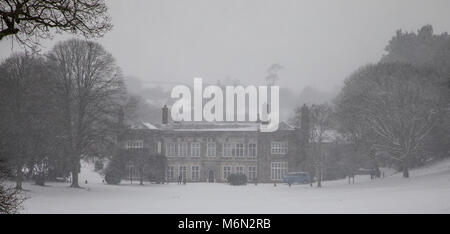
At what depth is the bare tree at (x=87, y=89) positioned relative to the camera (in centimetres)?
4791

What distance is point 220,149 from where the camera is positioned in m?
76.8

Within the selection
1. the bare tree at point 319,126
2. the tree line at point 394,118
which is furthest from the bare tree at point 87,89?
the tree line at point 394,118

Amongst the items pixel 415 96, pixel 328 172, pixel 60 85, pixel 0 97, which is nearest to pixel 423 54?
pixel 328 172

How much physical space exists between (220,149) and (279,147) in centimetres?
864

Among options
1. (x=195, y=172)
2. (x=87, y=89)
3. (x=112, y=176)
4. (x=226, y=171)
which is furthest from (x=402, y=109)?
(x=195, y=172)

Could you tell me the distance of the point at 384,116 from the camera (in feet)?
171

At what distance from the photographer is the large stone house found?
75.4 meters

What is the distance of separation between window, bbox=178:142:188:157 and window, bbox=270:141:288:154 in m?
12.5

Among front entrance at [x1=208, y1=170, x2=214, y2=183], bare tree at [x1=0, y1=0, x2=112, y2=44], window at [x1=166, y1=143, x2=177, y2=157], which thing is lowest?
front entrance at [x1=208, y1=170, x2=214, y2=183]

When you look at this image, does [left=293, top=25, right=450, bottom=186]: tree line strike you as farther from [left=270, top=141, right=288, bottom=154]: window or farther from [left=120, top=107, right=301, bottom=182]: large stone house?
[left=120, top=107, right=301, bottom=182]: large stone house

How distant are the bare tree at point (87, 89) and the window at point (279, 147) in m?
31.3

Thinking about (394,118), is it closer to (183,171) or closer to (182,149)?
(183,171)

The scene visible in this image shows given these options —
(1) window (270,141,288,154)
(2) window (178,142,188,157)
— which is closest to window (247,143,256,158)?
(1) window (270,141,288,154)

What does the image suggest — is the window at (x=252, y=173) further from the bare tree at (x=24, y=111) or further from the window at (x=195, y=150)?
the bare tree at (x=24, y=111)
